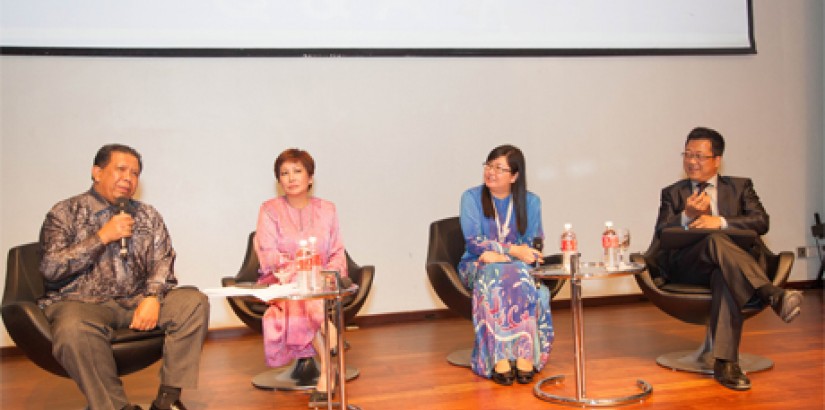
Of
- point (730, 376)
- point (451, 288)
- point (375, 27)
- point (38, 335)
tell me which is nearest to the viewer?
point (38, 335)

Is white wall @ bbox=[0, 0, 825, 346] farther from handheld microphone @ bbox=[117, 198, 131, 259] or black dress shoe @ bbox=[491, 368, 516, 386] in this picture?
black dress shoe @ bbox=[491, 368, 516, 386]

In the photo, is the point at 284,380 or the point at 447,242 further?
the point at 447,242

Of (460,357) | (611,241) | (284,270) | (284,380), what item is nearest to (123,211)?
(284,270)

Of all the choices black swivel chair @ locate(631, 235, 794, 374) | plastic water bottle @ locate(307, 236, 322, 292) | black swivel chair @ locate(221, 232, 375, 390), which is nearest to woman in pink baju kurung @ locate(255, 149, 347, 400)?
black swivel chair @ locate(221, 232, 375, 390)

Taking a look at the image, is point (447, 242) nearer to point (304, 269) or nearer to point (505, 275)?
point (505, 275)

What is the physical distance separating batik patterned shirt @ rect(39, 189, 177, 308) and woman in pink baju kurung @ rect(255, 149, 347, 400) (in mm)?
527

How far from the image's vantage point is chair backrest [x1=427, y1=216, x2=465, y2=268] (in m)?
5.16

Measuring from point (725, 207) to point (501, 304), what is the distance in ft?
4.65

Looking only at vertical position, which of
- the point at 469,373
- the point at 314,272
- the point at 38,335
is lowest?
the point at 469,373

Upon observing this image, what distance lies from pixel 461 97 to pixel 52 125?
286 centimetres

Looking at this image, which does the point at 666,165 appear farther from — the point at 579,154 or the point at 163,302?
the point at 163,302

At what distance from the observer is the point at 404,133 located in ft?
21.1

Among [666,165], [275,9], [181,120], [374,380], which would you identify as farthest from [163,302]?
[666,165]

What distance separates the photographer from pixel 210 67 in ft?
19.8
